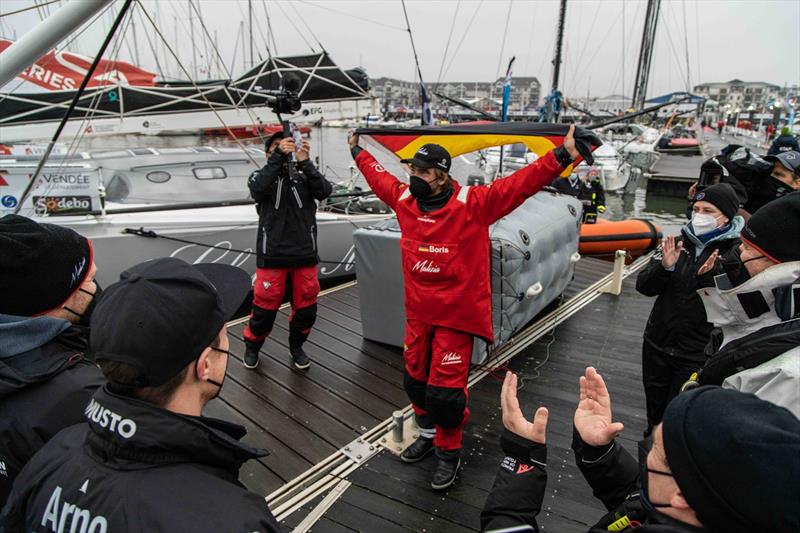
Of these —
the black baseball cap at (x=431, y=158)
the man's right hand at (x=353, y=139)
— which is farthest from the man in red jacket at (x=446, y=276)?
the man's right hand at (x=353, y=139)

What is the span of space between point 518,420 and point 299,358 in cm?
323

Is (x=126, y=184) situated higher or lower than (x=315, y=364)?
higher

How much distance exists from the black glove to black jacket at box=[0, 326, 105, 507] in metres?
2.49

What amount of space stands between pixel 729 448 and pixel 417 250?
2253mm

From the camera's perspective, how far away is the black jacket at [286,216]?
13.9 ft

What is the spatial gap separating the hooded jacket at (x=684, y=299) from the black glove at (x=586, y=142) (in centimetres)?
91

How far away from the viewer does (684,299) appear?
2.89 m

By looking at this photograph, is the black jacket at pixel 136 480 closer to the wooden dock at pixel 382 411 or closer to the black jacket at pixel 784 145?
the wooden dock at pixel 382 411

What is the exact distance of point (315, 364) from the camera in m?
4.65

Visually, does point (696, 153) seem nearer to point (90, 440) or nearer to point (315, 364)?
point (315, 364)

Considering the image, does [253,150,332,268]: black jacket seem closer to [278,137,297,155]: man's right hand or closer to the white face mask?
A: [278,137,297,155]: man's right hand

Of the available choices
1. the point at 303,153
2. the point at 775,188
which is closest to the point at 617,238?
the point at 775,188

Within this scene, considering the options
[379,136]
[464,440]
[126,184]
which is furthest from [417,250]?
[126,184]

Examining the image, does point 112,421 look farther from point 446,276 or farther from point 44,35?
point 446,276
